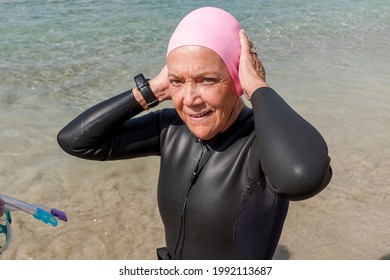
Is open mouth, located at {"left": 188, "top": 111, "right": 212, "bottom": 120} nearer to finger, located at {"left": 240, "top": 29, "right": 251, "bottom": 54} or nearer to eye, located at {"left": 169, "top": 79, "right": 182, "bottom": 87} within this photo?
eye, located at {"left": 169, "top": 79, "right": 182, "bottom": 87}

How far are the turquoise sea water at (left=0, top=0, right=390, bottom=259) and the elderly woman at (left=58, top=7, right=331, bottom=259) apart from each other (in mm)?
2064

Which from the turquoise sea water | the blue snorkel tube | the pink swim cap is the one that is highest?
the pink swim cap

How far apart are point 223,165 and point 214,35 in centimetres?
67

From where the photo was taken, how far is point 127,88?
7.95m

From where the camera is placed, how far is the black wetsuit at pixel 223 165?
1835 millimetres

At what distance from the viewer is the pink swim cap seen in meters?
2.03

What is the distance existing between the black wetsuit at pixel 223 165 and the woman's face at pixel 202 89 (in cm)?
14

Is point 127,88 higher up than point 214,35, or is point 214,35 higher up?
point 214,35

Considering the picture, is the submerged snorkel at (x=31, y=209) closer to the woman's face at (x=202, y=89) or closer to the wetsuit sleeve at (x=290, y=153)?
the woman's face at (x=202, y=89)

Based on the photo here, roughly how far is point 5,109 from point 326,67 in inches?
259

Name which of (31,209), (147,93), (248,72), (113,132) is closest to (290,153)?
(248,72)

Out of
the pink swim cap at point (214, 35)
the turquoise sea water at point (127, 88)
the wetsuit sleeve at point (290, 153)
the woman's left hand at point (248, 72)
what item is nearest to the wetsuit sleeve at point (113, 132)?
the pink swim cap at point (214, 35)

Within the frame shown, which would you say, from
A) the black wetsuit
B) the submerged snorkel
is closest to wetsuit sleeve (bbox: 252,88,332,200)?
the black wetsuit

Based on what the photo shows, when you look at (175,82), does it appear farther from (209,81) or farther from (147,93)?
(147,93)
